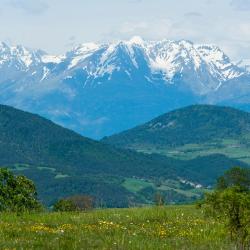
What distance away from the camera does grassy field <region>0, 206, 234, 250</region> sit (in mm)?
17797

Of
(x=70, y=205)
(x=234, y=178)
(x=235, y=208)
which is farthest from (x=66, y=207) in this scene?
(x=235, y=208)

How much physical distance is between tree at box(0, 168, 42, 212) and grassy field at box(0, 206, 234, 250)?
14.1 metres

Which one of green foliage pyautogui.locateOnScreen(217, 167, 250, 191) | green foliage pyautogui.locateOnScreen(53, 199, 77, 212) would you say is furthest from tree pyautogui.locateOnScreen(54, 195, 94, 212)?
green foliage pyautogui.locateOnScreen(217, 167, 250, 191)

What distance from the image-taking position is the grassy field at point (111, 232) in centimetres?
1780

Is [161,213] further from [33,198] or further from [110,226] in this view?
[33,198]

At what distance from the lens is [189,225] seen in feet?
77.9

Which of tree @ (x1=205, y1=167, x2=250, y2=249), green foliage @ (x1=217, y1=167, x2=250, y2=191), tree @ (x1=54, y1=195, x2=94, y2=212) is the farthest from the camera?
tree @ (x1=54, y1=195, x2=94, y2=212)

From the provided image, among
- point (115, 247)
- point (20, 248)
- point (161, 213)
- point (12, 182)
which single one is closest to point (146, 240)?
point (115, 247)

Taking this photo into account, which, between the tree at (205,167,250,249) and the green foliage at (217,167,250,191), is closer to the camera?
the tree at (205,167,250,249)

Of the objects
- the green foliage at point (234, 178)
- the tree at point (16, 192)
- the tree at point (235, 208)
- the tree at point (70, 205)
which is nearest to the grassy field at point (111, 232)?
the tree at point (235, 208)

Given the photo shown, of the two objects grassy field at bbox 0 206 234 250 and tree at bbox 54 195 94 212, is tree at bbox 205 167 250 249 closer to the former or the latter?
grassy field at bbox 0 206 234 250

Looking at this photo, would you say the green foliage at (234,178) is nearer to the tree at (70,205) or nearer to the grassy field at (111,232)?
the tree at (70,205)

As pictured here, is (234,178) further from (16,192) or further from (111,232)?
(111,232)

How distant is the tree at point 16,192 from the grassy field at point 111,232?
46.1 feet
